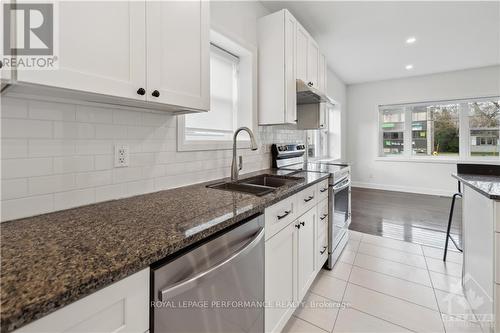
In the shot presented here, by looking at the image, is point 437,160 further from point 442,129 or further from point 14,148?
point 14,148

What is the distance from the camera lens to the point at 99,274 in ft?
1.80

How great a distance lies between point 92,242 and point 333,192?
195 centimetres

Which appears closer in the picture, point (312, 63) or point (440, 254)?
point (440, 254)

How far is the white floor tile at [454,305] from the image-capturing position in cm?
168

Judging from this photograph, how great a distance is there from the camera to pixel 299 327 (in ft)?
5.21

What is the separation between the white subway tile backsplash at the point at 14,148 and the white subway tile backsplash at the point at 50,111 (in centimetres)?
11

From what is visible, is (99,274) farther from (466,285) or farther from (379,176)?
(379,176)

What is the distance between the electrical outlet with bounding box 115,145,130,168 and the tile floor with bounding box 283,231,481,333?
145 centimetres

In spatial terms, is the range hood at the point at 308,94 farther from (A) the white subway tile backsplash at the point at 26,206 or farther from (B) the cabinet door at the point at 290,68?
(A) the white subway tile backsplash at the point at 26,206

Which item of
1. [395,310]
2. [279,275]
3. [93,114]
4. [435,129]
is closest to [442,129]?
[435,129]

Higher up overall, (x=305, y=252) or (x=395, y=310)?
(x=305, y=252)

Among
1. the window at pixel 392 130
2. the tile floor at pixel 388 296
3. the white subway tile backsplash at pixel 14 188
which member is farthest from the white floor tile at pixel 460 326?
the window at pixel 392 130

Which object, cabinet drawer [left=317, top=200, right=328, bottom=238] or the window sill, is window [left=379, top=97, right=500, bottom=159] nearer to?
the window sill

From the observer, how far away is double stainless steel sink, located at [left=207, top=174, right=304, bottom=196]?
5.30 ft
